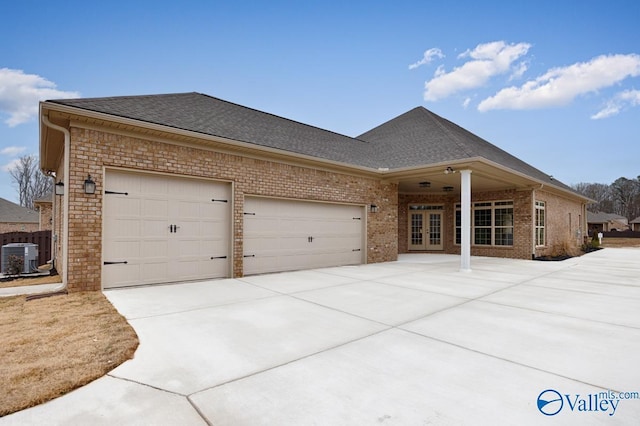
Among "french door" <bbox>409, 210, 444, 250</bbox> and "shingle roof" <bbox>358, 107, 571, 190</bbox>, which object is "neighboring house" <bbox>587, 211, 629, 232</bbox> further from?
"shingle roof" <bbox>358, 107, 571, 190</bbox>

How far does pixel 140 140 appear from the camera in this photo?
662cm

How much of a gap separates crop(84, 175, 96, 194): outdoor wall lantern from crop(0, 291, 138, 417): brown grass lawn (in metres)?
2.01

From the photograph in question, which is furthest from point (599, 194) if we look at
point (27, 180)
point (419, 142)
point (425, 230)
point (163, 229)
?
point (27, 180)

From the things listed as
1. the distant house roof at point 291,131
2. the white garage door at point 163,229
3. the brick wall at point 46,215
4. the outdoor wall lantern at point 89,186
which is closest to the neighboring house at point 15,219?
the brick wall at point 46,215

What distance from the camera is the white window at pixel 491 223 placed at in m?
13.9

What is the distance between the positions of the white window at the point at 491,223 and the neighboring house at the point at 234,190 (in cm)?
5

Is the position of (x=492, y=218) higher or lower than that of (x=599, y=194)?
lower

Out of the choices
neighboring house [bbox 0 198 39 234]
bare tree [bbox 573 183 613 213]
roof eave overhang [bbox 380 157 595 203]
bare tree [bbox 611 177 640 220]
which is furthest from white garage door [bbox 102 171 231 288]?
bare tree [bbox 611 177 640 220]

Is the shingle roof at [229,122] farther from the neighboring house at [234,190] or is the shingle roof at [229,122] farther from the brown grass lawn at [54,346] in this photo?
the brown grass lawn at [54,346]

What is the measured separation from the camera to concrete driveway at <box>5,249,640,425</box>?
220 cm

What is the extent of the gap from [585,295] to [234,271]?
7517mm

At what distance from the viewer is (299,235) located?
9.48 m

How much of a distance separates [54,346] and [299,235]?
6.61 metres

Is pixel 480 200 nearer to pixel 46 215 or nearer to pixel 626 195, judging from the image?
pixel 46 215
